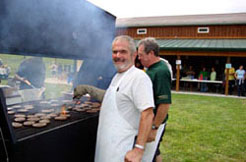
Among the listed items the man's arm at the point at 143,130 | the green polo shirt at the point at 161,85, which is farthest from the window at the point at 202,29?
the man's arm at the point at 143,130

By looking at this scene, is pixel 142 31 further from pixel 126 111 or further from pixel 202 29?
pixel 126 111

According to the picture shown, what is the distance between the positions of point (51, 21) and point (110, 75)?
1657 millimetres

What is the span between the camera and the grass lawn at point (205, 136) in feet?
12.0

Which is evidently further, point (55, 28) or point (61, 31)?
point (61, 31)

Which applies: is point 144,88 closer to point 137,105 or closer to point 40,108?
point 137,105

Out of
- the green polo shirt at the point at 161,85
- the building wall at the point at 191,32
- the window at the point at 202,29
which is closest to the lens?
the green polo shirt at the point at 161,85

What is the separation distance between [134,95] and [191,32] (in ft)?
47.9

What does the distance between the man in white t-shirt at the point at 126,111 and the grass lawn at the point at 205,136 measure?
2.01 meters

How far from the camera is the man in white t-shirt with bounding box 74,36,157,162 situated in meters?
1.61

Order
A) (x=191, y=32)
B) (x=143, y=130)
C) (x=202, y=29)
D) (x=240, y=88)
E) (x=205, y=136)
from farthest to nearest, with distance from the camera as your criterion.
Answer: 1. (x=191, y=32)
2. (x=202, y=29)
3. (x=240, y=88)
4. (x=205, y=136)
5. (x=143, y=130)

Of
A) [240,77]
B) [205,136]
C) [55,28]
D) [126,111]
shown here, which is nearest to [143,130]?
[126,111]

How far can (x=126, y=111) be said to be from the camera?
169 cm

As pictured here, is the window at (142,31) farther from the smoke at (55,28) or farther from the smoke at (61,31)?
the smoke at (55,28)

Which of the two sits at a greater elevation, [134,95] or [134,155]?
[134,95]
